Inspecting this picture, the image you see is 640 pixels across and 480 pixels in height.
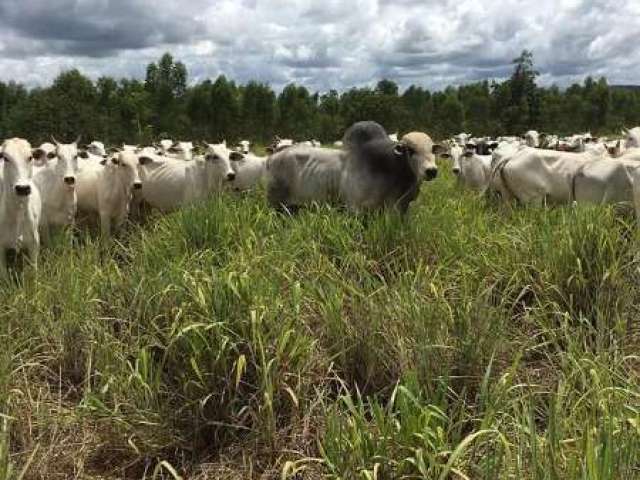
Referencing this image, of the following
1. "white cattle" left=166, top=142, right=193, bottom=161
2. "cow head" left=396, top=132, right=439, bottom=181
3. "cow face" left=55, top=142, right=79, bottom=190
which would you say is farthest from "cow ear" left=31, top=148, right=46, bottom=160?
"white cattle" left=166, top=142, right=193, bottom=161

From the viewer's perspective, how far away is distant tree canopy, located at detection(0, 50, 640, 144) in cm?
3728

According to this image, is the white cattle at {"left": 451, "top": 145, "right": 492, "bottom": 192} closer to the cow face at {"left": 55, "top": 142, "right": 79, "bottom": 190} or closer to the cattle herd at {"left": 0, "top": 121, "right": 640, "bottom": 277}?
the cattle herd at {"left": 0, "top": 121, "right": 640, "bottom": 277}

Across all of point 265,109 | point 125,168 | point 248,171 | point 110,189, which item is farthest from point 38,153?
point 265,109

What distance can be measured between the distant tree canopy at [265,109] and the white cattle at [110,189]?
27.9m

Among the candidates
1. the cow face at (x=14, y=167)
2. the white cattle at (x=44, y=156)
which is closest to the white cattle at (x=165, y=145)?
the white cattle at (x=44, y=156)

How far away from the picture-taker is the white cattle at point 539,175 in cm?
769

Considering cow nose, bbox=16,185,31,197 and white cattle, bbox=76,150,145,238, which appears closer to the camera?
cow nose, bbox=16,185,31,197

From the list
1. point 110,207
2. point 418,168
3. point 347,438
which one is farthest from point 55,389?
point 110,207

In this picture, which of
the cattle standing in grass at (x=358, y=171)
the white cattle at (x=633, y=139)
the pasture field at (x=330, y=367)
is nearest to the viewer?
the pasture field at (x=330, y=367)

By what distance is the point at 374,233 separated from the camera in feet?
17.9

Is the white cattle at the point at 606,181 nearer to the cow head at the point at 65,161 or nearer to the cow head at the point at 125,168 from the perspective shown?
the cow head at the point at 125,168

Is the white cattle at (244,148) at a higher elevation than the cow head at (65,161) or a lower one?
lower

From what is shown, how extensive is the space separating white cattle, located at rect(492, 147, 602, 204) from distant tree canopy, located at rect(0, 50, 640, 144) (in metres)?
29.6

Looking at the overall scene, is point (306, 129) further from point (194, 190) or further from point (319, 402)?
point (319, 402)
